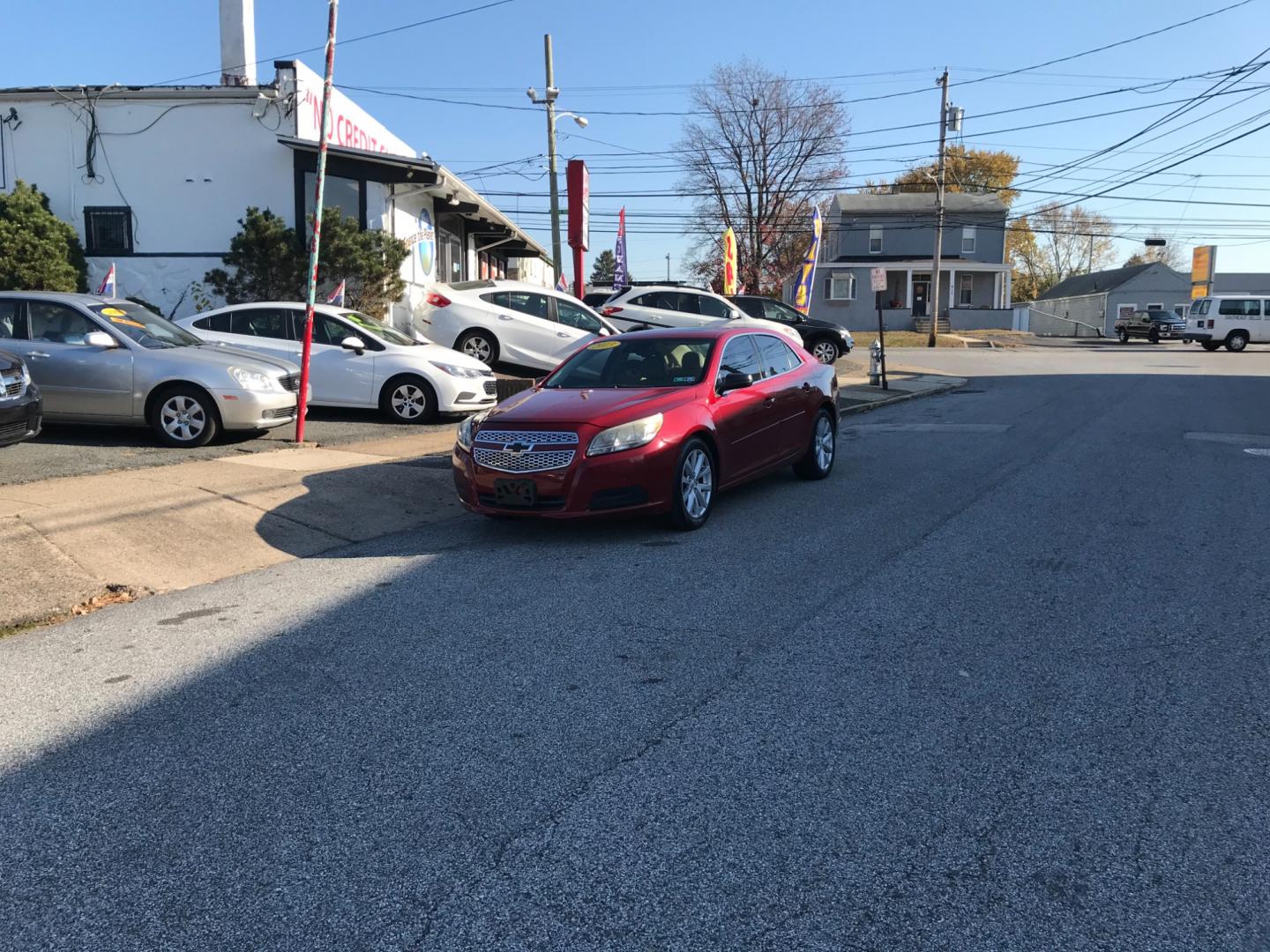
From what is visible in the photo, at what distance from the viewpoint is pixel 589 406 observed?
768cm

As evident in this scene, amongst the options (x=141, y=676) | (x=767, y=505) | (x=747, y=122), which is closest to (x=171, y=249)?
(x=767, y=505)

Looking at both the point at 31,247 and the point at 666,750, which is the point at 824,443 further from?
the point at 31,247

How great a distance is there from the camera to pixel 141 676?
4945mm

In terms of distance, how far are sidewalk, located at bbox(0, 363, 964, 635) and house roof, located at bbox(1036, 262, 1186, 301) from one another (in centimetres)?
6306

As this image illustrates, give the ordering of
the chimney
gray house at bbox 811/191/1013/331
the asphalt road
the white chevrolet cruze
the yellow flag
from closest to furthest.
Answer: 1. the asphalt road
2. the white chevrolet cruze
3. the chimney
4. the yellow flag
5. gray house at bbox 811/191/1013/331

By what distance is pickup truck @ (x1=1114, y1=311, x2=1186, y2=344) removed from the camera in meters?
44.9

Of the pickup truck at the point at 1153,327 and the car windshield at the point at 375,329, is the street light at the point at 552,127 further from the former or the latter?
the pickup truck at the point at 1153,327

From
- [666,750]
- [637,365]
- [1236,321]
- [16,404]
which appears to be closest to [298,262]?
[16,404]

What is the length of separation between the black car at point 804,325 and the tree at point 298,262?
340 inches

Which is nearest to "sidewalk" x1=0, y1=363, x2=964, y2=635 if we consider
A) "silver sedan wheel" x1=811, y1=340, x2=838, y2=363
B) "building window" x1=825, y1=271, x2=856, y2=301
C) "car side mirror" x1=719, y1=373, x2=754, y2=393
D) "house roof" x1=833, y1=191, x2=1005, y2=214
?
"car side mirror" x1=719, y1=373, x2=754, y2=393

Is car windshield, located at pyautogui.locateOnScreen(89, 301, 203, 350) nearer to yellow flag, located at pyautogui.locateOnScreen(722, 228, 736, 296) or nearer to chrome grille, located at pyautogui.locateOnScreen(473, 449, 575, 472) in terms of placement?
chrome grille, located at pyautogui.locateOnScreen(473, 449, 575, 472)

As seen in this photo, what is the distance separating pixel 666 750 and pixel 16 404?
713 centimetres

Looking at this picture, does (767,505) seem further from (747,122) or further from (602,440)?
(747,122)

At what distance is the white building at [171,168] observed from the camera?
17.7 metres
